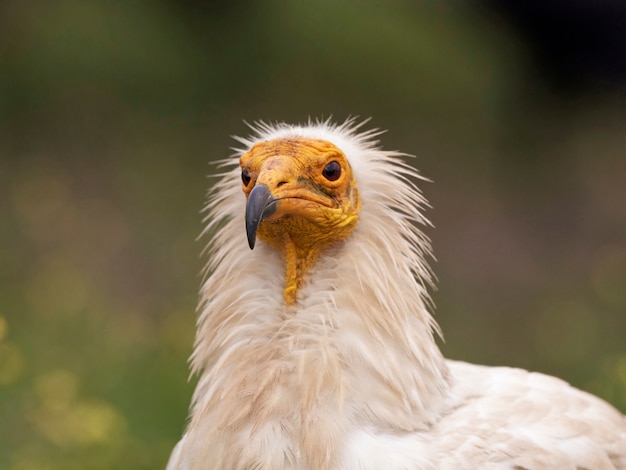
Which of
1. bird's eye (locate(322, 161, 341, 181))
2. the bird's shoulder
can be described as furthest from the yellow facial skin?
the bird's shoulder

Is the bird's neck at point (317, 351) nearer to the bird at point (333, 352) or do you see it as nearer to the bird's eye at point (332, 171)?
the bird at point (333, 352)

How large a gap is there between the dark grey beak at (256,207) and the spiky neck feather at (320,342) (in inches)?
9.3

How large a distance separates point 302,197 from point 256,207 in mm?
148

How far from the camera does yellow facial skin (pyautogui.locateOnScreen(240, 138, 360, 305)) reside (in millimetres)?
1775

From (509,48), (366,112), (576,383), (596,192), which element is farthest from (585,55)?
(576,383)

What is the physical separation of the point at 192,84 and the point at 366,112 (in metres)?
0.97

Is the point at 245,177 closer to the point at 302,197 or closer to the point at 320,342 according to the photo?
the point at 302,197

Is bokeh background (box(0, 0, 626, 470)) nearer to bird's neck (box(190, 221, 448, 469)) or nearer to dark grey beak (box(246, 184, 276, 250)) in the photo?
bird's neck (box(190, 221, 448, 469))

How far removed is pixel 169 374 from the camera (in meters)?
3.82

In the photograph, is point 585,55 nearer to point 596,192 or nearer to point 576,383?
point 596,192

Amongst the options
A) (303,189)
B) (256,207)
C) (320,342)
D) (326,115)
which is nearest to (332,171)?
(303,189)

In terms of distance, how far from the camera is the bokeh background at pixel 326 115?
438 cm

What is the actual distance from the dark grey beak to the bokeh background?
8.44ft

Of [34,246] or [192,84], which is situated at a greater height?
[192,84]
